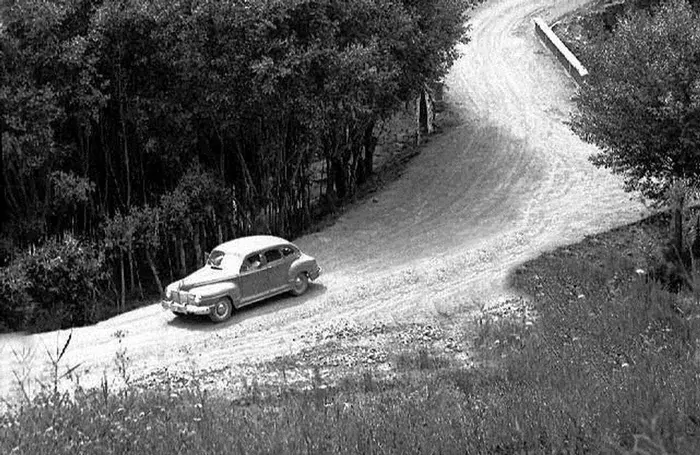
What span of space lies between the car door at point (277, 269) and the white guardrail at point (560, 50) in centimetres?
1748

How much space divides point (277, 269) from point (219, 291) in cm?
165

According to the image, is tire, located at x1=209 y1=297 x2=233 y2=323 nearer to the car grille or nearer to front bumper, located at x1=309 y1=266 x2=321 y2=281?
the car grille

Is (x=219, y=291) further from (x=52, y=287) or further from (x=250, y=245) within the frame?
(x=52, y=287)

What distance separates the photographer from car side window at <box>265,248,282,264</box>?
800 inches

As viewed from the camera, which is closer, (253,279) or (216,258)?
(253,279)

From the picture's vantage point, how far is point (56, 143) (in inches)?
891

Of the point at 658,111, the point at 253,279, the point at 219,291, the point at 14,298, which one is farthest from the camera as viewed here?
the point at 14,298

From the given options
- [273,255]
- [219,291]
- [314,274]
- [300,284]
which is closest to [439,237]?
[314,274]

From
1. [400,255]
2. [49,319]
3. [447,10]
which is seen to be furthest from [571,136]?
[49,319]

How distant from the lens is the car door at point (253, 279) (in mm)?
19750

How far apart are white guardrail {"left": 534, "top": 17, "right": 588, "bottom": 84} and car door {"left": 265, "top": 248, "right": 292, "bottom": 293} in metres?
17.5

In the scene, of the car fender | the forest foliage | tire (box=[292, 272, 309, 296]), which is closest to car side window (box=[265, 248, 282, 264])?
tire (box=[292, 272, 309, 296])

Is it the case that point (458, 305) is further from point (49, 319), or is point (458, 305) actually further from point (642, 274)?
point (49, 319)

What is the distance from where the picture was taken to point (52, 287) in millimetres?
21156
